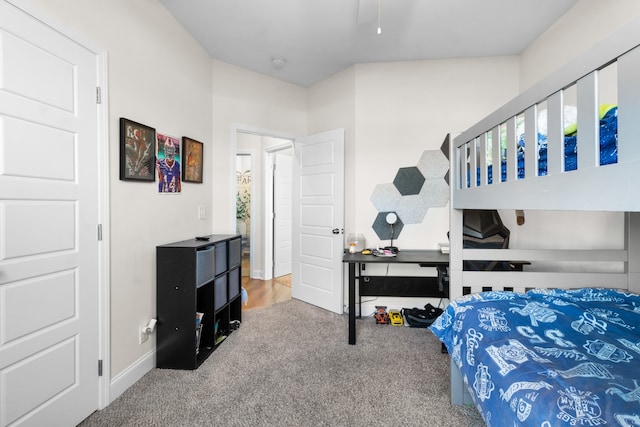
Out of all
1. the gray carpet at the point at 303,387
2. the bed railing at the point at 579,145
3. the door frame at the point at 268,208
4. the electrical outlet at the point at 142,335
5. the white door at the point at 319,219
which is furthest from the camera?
the door frame at the point at 268,208

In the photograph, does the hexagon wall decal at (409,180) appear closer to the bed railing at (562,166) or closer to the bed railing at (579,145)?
the bed railing at (562,166)

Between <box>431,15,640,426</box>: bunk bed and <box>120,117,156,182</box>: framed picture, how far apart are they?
77.7 inches

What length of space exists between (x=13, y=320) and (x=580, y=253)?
9.45 ft

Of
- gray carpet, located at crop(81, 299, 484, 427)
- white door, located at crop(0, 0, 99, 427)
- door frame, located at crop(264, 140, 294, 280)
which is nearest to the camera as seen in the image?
white door, located at crop(0, 0, 99, 427)

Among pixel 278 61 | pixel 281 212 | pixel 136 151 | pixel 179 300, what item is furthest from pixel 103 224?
pixel 281 212

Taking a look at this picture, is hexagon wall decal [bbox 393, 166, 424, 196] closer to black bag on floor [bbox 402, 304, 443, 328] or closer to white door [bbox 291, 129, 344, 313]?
white door [bbox 291, 129, 344, 313]

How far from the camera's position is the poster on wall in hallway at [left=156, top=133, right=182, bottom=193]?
2.04m

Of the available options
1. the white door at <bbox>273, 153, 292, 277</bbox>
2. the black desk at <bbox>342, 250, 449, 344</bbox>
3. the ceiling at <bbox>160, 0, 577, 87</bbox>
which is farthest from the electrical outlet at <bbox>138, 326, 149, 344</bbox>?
the white door at <bbox>273, 153, 292, 277</bbox>

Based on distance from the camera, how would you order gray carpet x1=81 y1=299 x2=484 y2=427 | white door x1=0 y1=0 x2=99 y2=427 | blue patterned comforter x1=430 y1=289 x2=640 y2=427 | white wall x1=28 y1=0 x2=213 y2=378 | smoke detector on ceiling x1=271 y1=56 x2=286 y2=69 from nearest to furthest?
blue patterned comforter x1=430 y1=289 x2=640 y2=427, white door x1=0 y1=0 x2=99 y2=427, gray carpet x1=81 y1=299 x2=484 y2=427, white wall x1=28 y1=0 x2=213 y2=378, smoke detector on ceiling x1=271 y1=56 x2=286 y2=69

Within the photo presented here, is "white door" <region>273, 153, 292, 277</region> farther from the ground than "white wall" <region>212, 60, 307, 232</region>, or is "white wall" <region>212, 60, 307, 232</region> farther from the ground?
"white wall" <region>212, 60, 307, 232</region>

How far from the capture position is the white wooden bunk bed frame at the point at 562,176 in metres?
0.62

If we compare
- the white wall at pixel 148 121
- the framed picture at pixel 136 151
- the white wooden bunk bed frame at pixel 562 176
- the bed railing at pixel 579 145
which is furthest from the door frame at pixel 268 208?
the bed railing at pixel 579 145

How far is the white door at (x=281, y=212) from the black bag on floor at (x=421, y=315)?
2116 millimetres

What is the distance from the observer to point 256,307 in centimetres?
311
